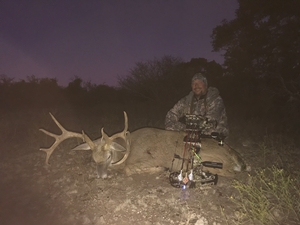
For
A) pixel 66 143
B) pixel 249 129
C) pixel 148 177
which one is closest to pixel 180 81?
pixel 249 129

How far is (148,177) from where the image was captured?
4.09m

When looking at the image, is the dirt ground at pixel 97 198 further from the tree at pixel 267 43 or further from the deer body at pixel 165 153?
the tree at pixel 267 43

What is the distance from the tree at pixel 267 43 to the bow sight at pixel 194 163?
4328 mm

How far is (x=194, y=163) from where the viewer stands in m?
3.81

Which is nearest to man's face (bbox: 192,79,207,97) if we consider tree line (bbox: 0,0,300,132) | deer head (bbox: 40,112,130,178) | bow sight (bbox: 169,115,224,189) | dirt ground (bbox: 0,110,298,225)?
bow sight (bbox: 169,115,224,189)

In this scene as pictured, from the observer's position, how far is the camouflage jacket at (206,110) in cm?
473

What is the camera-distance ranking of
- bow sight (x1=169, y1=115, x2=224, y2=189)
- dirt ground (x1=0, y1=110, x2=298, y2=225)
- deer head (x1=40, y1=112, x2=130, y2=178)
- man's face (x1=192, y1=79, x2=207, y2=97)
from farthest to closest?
man's face (x1=192, y1=79, x2=207, y2=97) → deer head (x1=40, y1=112, x2=130, y2=178) → bow sight (x1=169, y1=115, x2=224, y2=189) → dirt ground (x1=0, y1=110, x2=298, y2=225)

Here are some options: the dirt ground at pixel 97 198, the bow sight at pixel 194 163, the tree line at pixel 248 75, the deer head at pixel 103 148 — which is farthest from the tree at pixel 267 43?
the deer head at pixel 103 148

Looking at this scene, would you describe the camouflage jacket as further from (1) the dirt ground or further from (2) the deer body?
(1) the dirt ground

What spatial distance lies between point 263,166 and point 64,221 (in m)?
3.41

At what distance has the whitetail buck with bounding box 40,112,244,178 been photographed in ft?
13.3

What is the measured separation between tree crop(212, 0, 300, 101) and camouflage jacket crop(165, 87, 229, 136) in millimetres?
3254

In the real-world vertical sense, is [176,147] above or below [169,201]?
above

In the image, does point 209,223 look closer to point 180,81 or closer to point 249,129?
point 249,129
